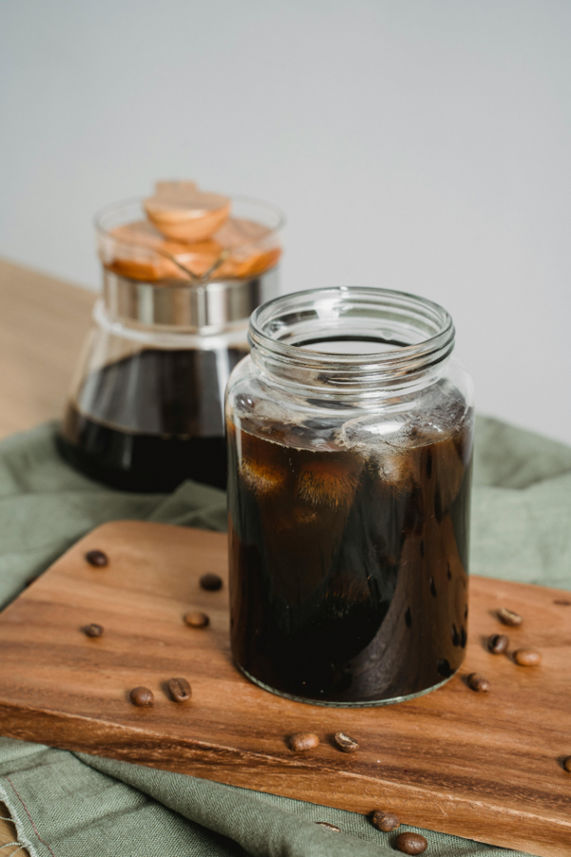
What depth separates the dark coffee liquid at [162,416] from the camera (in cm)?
132

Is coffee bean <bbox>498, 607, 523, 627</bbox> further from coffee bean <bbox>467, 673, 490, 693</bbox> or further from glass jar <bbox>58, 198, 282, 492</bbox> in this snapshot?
glass jar <bbox>58, 198, 282, 492</bbox>

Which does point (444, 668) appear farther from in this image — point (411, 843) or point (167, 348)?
point (167, 348)

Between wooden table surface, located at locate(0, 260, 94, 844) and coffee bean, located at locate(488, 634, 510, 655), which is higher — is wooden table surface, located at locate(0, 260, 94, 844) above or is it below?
below

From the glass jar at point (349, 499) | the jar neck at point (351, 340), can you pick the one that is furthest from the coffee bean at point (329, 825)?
the jar neck at point (351, 340)

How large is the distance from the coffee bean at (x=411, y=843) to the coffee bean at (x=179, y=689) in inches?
8.8

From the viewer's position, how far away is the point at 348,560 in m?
0.84

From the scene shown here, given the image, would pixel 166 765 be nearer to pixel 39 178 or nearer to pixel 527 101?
pixel 527 101

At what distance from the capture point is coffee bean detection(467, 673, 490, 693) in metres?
0.92

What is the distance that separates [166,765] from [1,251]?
196cm

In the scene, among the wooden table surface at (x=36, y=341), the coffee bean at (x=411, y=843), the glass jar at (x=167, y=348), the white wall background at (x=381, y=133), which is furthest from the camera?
the wooden table surface at (x=36, y=341)

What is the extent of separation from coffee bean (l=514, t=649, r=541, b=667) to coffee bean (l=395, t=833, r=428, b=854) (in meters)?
0.21

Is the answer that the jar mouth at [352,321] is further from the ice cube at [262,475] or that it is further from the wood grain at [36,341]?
the wood grain at [36,341]

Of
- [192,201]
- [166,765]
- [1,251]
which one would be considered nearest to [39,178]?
[1,251]

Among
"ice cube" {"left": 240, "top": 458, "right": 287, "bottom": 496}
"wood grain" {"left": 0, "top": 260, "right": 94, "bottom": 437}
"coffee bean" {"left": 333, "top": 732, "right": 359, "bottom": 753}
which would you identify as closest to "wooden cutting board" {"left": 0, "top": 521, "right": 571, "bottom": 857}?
"coffee bean" {"left": 333, "top": 732, "right": 359, "bottom": 753}
